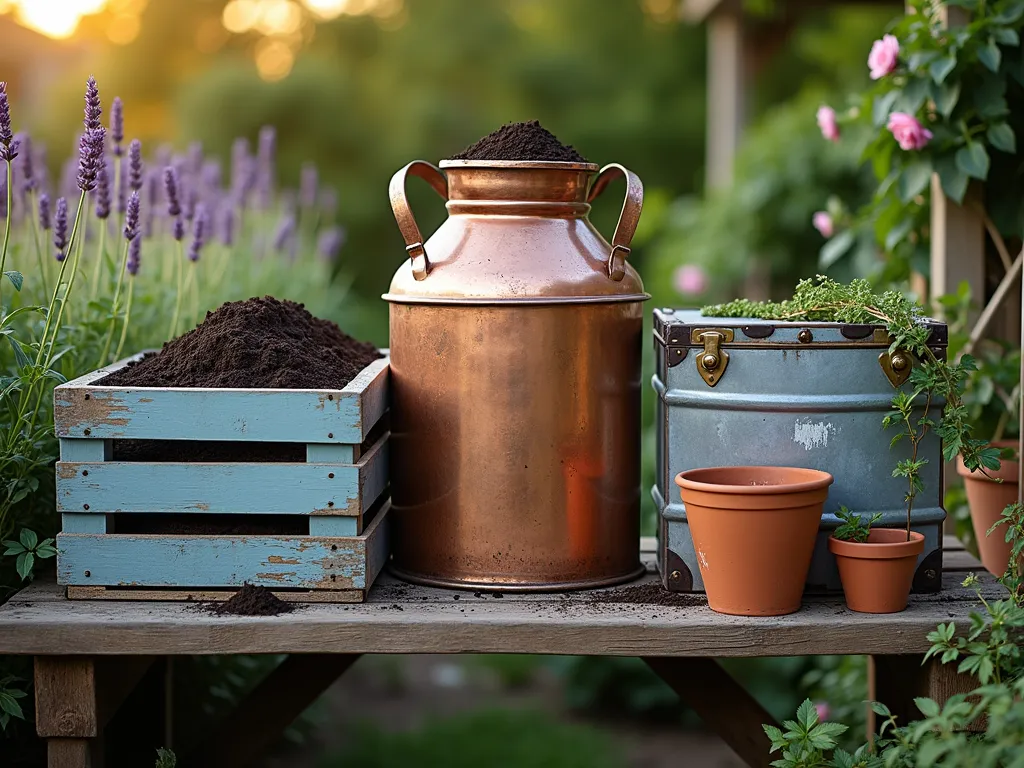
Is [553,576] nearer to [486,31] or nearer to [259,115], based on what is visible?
[259,115]

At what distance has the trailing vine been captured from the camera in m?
2.19

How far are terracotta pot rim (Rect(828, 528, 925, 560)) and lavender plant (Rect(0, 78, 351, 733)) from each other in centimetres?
147

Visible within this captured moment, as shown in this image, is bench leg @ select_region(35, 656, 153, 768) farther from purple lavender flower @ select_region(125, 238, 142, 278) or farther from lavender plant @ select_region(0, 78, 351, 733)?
purple lavender flower @ select_region(125, 238, 142, 278)

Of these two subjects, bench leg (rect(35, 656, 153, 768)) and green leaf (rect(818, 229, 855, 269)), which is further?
green leaf (rect(818, 229, 855, 269))

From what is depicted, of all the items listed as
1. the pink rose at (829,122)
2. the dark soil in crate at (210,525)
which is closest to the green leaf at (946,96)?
the pink rose at (829,122)

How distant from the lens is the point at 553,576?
2.37 metres

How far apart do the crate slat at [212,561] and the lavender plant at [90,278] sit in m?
0.09

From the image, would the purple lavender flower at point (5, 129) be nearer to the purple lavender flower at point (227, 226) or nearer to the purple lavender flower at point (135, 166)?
the purple lavender flower at point (135, 166)

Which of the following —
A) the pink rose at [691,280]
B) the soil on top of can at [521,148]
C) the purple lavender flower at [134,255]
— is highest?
the soil on top of can at [521,148]

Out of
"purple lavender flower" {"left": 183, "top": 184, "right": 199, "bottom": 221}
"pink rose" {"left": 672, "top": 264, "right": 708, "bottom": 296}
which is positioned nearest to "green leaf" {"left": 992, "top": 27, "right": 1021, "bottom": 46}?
"purple lavender flower" {"left": 183, "top": 184, "right": 199, "bottom": 221}

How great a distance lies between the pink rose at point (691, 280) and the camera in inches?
245

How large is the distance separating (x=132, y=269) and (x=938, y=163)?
206cm

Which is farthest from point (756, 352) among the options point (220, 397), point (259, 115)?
point (259, 115)

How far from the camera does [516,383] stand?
2309mm
